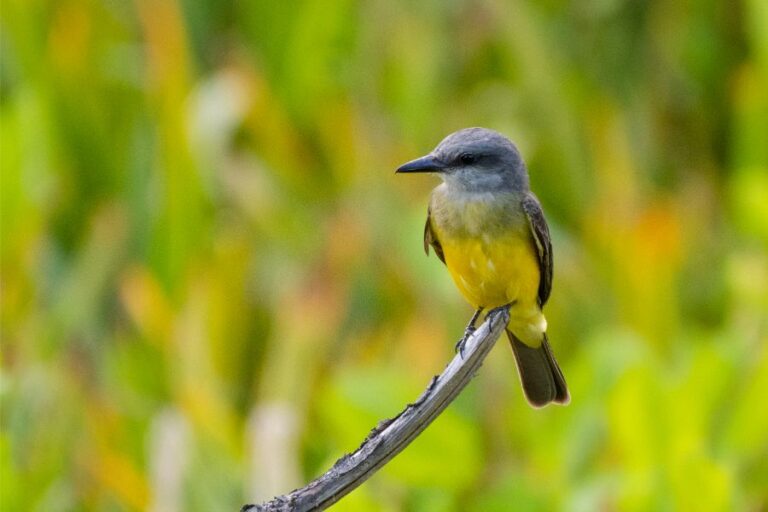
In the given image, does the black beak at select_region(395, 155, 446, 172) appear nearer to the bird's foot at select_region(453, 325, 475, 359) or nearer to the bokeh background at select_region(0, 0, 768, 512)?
the bird's foot at select_region(453, 325, 475, 359)

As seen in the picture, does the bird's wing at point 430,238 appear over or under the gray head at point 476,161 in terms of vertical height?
over

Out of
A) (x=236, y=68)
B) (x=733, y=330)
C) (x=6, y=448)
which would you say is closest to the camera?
(x=6, y=448)

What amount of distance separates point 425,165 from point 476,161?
20 centimetres

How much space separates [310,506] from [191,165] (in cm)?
266

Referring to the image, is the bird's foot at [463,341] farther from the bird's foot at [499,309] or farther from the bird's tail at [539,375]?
the bird's tail at [539,375]

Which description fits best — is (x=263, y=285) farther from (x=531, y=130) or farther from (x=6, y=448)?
(x=6, y=448)

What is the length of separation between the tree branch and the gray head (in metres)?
0.77

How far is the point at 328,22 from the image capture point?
5.70 meters

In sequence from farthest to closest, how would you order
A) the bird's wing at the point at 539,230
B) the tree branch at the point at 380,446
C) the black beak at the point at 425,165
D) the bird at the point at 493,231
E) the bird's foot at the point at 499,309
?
the bird's wing at the point at 539,230, the bird at the point at 493,231, the bird's foot at the point at 499,309, the black beak at the point at 425,165, the tree branch at the point at 380,446

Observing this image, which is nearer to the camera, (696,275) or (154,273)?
(154,273)

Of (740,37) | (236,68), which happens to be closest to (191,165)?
(236,68)

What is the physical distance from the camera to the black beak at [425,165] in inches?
131

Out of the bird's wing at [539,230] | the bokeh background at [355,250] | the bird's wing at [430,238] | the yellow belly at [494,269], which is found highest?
the bokeh background at [355,250]

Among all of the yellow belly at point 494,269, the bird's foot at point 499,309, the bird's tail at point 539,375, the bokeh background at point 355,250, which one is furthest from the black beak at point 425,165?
the bokeh background at point 355,250
